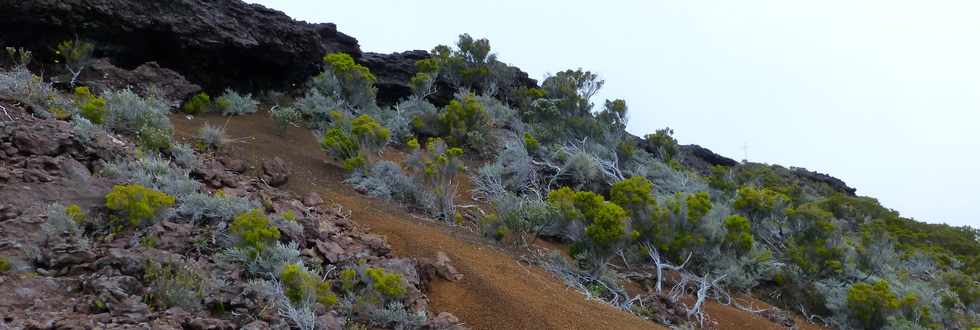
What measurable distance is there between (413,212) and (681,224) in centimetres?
368

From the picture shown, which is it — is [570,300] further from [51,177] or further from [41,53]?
[41,53]

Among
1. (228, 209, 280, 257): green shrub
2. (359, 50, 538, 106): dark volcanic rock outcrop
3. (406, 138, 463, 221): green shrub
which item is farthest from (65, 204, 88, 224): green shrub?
(359, 50, 538, 106): dark volcanic rock outcrop

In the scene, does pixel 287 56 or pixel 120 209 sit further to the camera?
pixel 287 56

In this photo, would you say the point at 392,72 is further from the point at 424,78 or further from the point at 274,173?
the point at 274,173

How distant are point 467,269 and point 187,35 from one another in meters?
7.46

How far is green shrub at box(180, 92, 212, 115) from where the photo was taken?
1026 centimetres

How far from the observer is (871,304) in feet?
27.3

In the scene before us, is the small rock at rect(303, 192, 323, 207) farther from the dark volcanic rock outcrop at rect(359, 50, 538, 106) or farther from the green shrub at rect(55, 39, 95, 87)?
the dark volcanic rock outcrop at rect(359, 50, 538, 106)

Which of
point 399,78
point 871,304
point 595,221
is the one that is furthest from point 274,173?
point 399,78

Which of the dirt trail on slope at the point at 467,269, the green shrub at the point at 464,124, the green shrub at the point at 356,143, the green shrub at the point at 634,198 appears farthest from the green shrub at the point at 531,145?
the dirt trail on slope at the point at 467,269

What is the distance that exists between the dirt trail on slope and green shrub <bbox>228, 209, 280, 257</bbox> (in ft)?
4.37

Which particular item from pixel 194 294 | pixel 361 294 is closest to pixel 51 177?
pixel 194 294

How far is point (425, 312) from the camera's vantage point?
4.98 metres

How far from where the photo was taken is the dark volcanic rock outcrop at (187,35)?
9.68m
